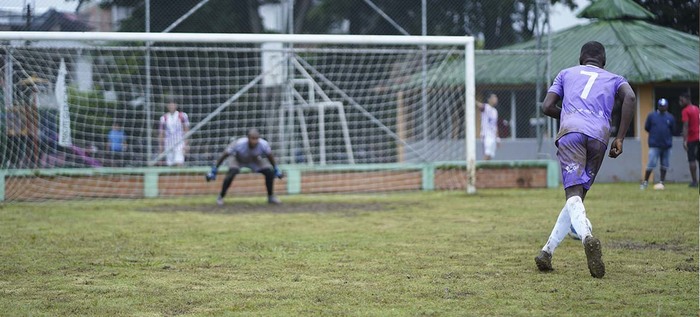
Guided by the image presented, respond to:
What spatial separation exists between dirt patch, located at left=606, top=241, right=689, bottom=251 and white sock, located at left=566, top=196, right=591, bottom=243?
2.05 metres

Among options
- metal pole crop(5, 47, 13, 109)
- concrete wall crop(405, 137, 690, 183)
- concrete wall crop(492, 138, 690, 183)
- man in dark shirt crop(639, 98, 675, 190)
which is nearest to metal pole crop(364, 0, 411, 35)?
concrete wall crop(405, 137, 690, 183)

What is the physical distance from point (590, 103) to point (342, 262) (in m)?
2.52

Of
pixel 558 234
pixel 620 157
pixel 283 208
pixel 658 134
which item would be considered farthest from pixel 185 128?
pixel 558 234

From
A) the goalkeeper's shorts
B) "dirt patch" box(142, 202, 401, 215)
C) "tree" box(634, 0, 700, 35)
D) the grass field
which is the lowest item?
the grass field

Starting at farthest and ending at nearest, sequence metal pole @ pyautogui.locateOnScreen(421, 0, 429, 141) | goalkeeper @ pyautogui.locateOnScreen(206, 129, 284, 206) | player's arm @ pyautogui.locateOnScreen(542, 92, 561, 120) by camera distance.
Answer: metal pole @ pyautogui.locateOnScreen(421, 0, 429, 141)
goalkeeper @ pyautogui.locateOnScreen(206, 129, 284, 206)
player's arm @ pyautogui.locateOnScreen(542, 92, 561, 120)

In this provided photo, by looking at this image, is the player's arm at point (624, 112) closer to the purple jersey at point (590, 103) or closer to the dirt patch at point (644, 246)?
the purple jersey at point (590, 103)

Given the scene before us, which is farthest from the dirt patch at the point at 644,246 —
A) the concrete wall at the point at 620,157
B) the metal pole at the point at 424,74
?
the concrete wall at the point at 620,157

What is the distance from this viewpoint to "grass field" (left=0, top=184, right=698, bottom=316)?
6.25 m

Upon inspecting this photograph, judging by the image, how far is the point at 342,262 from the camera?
8.42 metres

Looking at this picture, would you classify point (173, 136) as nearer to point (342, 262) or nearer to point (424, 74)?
point (424, 74)

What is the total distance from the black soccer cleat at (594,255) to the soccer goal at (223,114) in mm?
8910

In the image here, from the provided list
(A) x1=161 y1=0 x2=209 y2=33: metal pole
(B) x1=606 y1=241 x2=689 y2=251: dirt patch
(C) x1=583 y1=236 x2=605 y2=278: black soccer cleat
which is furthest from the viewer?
(A) x1=161 y1=0 x2=209 y2=33: metal pole

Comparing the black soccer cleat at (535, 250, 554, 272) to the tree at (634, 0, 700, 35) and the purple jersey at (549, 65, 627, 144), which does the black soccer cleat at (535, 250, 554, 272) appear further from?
the tree at (634, 0, 700, 35)

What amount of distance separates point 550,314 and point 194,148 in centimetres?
1464
